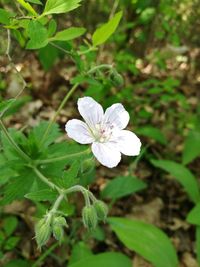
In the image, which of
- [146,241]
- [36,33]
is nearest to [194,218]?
[146,241]

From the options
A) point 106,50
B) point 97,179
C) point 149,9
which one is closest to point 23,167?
point 97,179

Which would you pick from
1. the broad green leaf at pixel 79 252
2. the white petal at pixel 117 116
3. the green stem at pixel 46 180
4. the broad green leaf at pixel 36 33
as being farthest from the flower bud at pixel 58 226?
the broad green leaf at pixel 79 252

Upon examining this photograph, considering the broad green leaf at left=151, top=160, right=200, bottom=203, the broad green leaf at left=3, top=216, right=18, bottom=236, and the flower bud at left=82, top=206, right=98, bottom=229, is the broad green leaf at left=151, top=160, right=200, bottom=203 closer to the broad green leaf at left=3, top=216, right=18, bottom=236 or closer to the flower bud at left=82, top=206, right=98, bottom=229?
the broad green leaf at left=3, top=216, right=18, bottom=236

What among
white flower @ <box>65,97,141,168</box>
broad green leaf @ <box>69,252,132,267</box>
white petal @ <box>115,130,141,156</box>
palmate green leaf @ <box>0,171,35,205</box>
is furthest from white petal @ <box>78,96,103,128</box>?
broad green leaf @ <box>69,252,132,267</box>

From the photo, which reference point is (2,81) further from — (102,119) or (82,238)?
(102,119)

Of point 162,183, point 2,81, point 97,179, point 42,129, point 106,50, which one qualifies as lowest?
point 162,183

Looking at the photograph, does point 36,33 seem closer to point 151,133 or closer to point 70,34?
point 70,34
